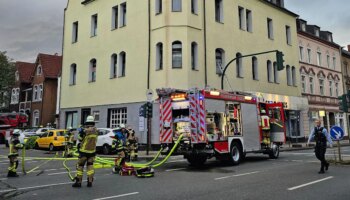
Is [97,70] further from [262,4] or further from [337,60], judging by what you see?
[337,60]

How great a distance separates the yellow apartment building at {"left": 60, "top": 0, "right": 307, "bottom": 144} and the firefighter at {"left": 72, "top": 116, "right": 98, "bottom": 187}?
486 inches

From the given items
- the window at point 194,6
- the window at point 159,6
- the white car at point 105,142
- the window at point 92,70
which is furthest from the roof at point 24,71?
the window at point 194,6

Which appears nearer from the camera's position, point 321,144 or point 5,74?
point 321,144

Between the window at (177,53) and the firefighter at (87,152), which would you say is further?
the window at (177,53)

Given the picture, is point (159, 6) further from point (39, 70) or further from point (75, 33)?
point (39, 70)

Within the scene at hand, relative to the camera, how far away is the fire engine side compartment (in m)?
14.4

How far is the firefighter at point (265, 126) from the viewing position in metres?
15.5

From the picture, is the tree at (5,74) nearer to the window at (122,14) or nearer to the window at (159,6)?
the window at (122,14)

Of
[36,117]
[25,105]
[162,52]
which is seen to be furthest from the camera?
[25,105]

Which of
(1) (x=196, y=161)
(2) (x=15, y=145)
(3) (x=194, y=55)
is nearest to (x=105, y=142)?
(3) (x=194, y=55)

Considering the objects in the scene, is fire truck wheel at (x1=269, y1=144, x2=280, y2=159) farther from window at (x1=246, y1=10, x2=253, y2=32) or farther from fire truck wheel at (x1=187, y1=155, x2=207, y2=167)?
window at (x1=246, y1=10, x2=253, y2=32)

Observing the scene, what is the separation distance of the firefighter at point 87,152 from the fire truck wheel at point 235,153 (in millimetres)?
6261

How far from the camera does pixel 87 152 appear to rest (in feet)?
29.3

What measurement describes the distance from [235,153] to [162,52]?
1174 cm
